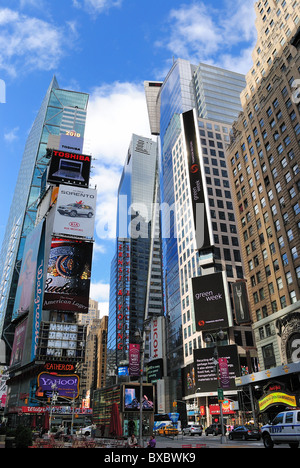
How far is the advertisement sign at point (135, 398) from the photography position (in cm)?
5912

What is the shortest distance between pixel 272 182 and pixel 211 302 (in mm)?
34611

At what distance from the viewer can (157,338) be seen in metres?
116

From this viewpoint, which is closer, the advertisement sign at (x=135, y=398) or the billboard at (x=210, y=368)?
the advertisement sign at (x=135, y=398)

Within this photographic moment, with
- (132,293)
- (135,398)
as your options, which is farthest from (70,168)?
(132,293)

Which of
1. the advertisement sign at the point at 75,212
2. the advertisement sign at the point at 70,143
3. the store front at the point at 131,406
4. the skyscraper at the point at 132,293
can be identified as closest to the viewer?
the store front at the point at 131,406

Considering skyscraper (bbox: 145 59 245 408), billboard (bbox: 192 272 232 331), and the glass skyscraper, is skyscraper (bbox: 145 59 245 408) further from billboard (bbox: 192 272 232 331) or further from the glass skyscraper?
the glass skyscraper

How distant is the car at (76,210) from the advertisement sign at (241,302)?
49247 mm

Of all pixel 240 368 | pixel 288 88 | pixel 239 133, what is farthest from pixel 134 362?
pixel 288 88

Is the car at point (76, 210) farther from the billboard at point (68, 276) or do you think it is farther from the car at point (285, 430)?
the car at point (285, 430)

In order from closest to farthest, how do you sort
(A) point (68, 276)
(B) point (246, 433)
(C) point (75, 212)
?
(B) point (246, 433), (A) point (68, 276), (C) point (75, 212)

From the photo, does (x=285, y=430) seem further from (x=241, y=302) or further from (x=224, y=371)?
(x=224, y=371)

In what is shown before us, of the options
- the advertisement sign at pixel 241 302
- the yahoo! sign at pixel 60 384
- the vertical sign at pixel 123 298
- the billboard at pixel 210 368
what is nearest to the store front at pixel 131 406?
the billboard at pixel 210 368

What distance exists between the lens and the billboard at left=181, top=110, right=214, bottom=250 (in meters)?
94.4

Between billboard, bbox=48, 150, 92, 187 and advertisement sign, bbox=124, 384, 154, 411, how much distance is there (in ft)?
229
